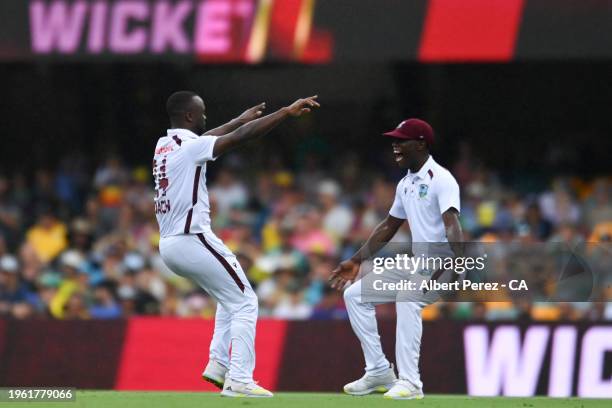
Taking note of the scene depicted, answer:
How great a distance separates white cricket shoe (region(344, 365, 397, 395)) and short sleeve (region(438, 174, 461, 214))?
130 centimetres

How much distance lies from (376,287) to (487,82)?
9.59 m

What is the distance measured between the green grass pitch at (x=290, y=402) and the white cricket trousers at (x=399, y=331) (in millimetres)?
235

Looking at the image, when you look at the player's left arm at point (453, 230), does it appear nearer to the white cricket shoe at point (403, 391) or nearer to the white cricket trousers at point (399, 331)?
the white cricket trousers at point (399, 331)

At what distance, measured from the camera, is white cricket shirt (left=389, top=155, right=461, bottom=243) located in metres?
9.99

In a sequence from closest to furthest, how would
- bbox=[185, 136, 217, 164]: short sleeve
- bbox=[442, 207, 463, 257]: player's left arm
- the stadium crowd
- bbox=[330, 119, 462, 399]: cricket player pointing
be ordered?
bbox=[442, 207, 463, 257]: player's left arm
bbox=[185, 136, 217, 164]: short sleeve
bbox=[330, 119, 462, 399]: cricket player pointing
the stadium crowd

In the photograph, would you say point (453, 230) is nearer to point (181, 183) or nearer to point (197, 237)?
point (197, 237)

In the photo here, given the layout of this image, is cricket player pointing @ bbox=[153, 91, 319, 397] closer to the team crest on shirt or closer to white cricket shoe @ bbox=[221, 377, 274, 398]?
white cricket shoe @ bbox=[221, 377, 274, 398]

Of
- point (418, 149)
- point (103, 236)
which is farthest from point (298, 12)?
point (418, 149)

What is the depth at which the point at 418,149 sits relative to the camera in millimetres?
10203

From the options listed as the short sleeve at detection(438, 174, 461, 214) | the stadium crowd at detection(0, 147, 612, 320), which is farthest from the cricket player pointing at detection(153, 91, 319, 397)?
the stadium crowd at detection(0, 147, 612, 320)

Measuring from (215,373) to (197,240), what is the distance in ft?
3.28

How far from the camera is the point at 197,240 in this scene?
1005cm

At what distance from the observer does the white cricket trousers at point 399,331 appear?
397 inches

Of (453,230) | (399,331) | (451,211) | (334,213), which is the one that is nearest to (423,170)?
(451,211)
